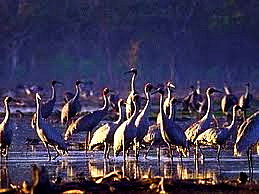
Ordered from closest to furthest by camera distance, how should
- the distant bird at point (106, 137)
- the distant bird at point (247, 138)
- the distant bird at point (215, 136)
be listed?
the distant bird at point (247, 138)
the distant bird at point (215, 136)
the distant bird at point (106, 137)

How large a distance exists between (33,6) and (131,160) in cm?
6214

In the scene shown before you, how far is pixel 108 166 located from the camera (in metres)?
22.6

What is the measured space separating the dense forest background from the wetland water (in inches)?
2316

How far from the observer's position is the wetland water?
20.7 metres

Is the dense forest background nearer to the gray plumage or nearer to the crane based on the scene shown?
the gray plumage

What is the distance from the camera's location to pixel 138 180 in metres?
18.2

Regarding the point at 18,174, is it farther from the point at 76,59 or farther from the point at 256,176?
the point at 76,59

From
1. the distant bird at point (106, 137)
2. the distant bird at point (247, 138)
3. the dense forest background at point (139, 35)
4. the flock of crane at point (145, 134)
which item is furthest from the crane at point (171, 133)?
the dense forest background at point (139, 35)

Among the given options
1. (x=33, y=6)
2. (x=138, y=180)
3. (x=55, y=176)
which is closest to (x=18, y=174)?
(x=55, y=176)

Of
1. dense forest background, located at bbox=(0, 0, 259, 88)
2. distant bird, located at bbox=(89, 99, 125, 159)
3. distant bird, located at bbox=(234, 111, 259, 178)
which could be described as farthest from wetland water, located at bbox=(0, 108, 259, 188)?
dense forest background, located at bbox=(0, 0, 259, 88)

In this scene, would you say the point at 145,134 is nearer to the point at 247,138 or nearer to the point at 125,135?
the point at 125,135

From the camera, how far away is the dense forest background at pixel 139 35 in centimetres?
8538

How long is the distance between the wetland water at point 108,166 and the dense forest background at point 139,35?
58830 mm

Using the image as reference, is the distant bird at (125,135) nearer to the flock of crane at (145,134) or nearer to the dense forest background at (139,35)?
the flock of crane at (145,134)
